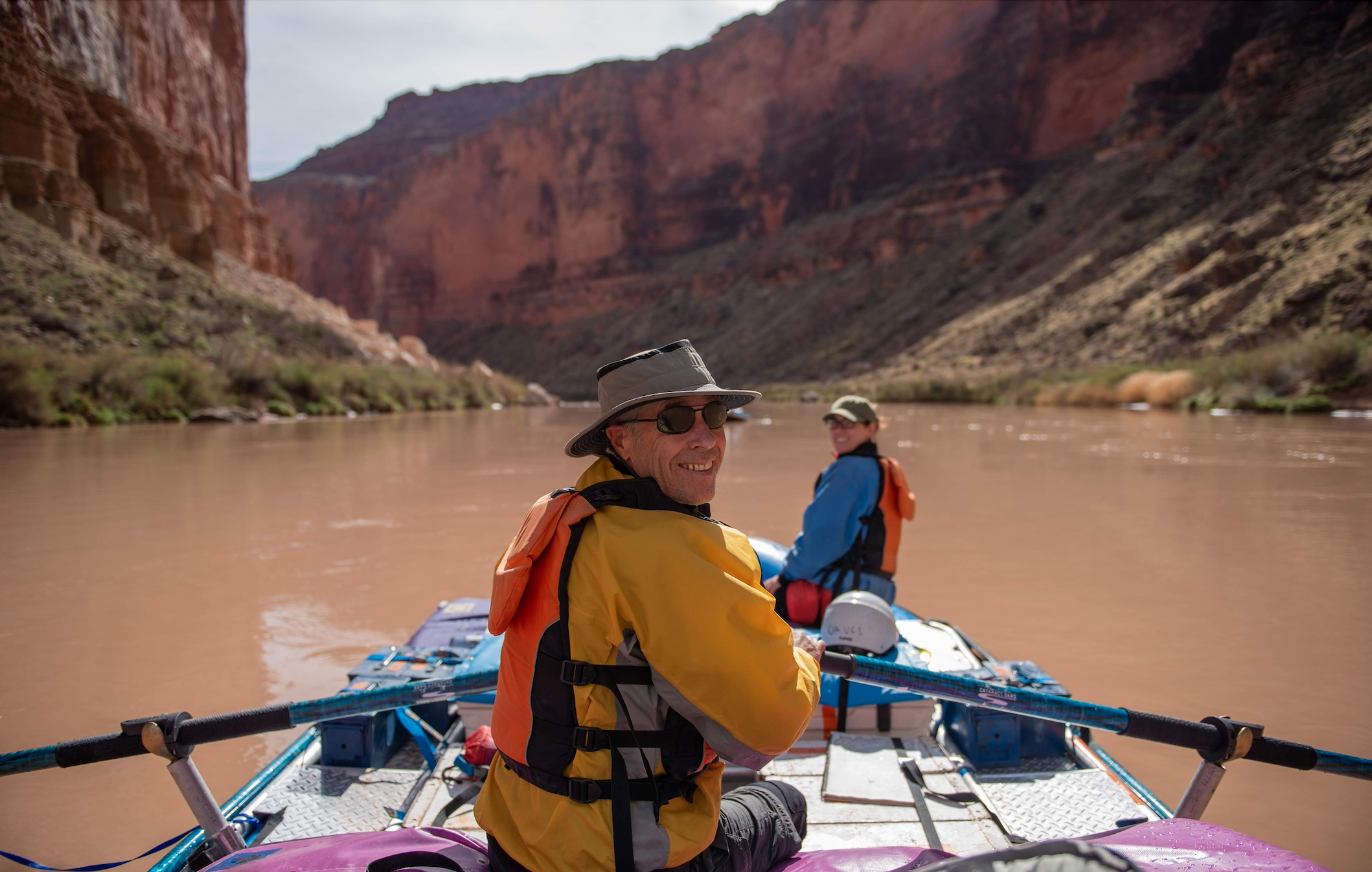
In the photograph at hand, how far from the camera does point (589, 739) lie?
143 centimetres

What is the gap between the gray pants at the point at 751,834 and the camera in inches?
61.8

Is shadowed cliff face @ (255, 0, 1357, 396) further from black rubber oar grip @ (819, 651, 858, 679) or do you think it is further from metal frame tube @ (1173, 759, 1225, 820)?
black rubber oar grip @ (819, 651, 858, 679)

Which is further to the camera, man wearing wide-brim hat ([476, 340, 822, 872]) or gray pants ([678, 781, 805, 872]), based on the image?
gray pants ([678, 781, 805, 872])

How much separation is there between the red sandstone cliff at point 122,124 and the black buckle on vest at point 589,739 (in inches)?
1161

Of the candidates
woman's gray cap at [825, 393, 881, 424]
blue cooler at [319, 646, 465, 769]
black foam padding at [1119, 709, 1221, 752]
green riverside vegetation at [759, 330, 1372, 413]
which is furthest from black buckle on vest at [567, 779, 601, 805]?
green riverside vegetation at [759, 330, 1372, 413]

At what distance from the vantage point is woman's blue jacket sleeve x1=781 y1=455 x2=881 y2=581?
12.1 feet

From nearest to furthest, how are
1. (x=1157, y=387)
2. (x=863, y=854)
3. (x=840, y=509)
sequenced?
(x=863, y=854), (x=840, y=509), (x=1157, y=387)

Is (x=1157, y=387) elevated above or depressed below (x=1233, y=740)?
above

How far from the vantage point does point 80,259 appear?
22.5 meters

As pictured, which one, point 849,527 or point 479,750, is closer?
point 479,750

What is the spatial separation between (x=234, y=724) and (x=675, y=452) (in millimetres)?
1471

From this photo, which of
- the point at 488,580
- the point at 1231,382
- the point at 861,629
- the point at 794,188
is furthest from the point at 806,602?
the point at 794,188

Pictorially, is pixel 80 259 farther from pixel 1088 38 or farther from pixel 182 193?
pixel 1088 38

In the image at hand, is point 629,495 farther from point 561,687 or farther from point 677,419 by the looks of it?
Result: point 561,687
